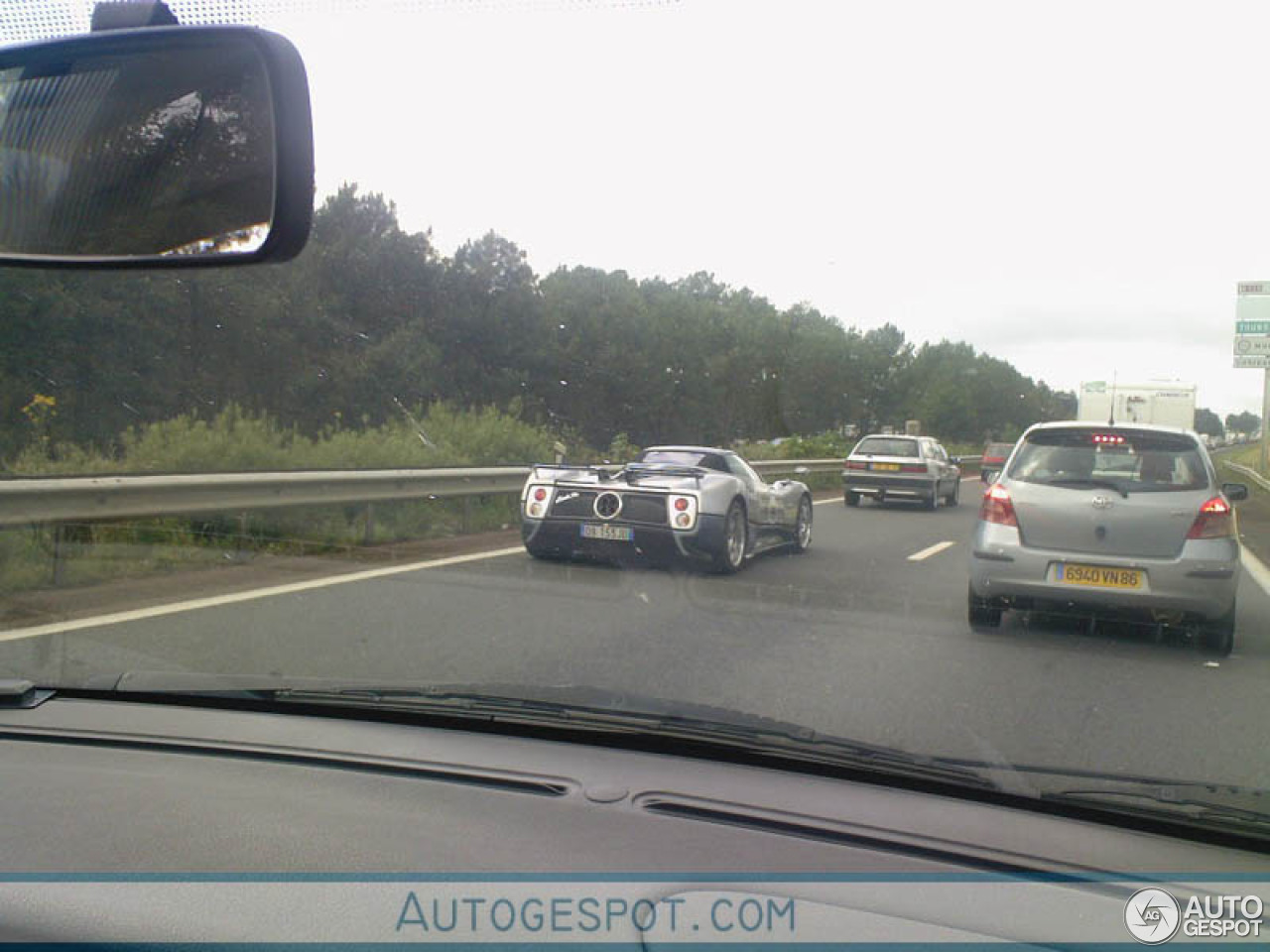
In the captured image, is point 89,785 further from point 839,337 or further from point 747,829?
point 839,337

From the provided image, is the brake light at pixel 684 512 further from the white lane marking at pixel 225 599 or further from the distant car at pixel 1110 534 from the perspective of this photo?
the distant car at pixel 1110 534

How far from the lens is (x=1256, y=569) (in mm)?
11828

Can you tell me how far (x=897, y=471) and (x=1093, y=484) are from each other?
13.2 metres

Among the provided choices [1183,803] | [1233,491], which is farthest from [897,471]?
[1183,803]

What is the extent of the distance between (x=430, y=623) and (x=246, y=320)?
10743 millimetres

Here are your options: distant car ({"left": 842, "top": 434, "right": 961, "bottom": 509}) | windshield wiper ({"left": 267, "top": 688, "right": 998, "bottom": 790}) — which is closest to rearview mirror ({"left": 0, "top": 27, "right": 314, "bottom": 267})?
windshield wiper ({"left": 267, "top": 688, "right": 998, "bottom": 790})

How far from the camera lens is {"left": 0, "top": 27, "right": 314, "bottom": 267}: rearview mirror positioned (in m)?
2.62

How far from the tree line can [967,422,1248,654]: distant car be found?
5.50 m

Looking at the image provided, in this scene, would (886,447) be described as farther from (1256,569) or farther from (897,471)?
(1256,569)

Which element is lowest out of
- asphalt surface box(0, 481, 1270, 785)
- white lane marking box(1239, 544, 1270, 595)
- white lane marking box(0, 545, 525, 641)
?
white lane marking box(1239, 544, 1270, 595)

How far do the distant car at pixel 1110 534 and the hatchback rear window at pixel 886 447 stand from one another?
13.0 meters

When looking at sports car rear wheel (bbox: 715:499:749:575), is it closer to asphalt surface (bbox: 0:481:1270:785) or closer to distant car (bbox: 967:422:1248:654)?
asphalt surface (bbox: 0:481:1270:785)

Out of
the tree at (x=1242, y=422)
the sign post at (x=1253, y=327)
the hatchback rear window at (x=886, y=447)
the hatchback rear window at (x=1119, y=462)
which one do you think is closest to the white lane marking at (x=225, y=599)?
the hatchback rear window at (x=1119, y=462)

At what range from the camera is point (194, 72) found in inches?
107
